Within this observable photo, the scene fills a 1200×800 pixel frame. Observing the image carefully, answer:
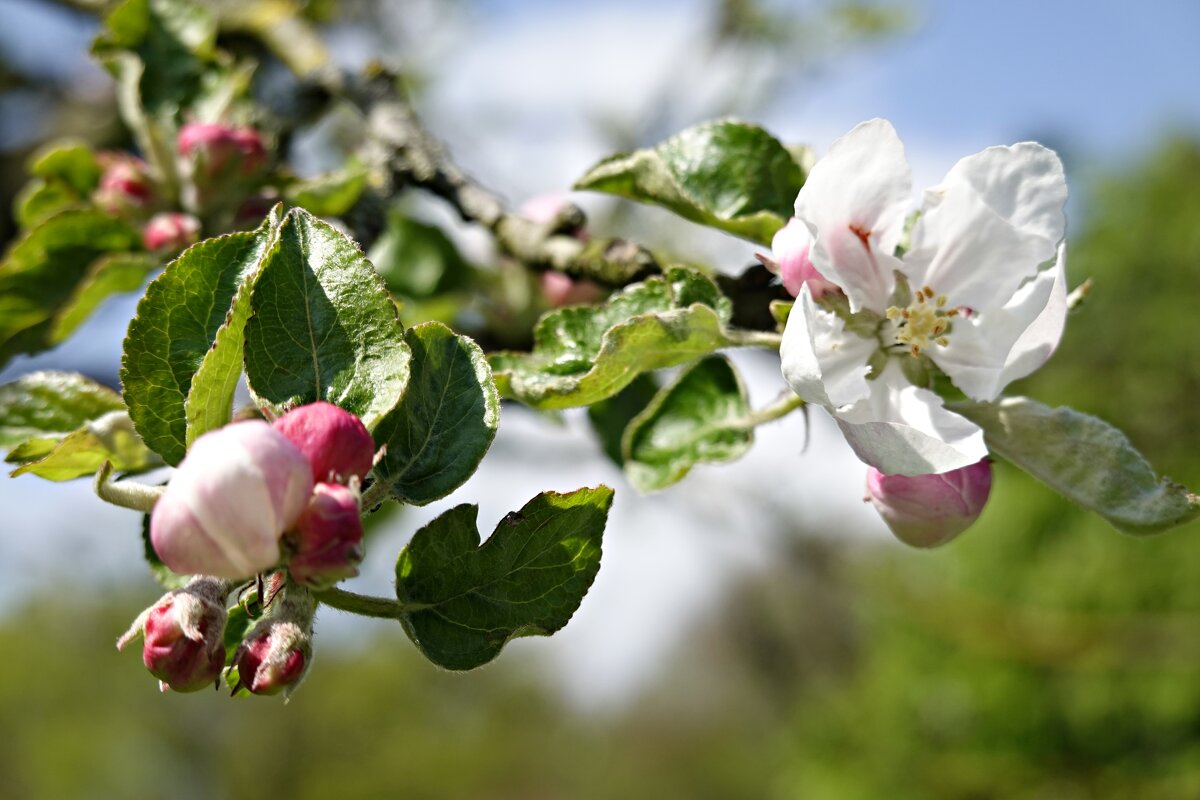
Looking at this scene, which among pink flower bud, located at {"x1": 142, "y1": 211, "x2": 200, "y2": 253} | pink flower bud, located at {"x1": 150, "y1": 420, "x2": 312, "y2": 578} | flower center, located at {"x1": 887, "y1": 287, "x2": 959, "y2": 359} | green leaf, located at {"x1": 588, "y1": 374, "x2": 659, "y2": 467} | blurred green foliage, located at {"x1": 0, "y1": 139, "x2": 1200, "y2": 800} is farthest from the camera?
blurred green foliage, located at {"x1": 0, "y1": 139, "x2": 1200, "y2": 800}

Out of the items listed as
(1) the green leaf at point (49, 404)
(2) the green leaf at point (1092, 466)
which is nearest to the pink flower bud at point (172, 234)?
(1) the green leaf at point (49, 404)

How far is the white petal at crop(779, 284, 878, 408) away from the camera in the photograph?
633 millimetres

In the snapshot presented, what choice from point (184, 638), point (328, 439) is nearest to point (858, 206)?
point (328, 439)

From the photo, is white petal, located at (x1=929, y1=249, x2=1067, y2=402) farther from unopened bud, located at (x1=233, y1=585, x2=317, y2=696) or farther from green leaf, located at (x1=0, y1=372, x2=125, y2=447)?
green leaf, located at (x1=0, y1=372, x2=125, y2=447)

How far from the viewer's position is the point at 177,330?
65 centimetres

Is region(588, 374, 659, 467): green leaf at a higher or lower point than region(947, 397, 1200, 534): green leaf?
lower

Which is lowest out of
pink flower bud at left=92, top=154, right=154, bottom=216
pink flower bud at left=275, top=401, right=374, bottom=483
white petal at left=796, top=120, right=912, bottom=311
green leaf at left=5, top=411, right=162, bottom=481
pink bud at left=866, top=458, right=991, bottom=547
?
pink flower bud at left=92, top=154, right=154, bottom=216

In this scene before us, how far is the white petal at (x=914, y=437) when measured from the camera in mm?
646

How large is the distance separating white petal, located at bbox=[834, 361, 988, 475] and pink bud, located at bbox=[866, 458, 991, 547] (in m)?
0.04

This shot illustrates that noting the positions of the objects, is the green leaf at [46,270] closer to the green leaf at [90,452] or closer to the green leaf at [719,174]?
the green leaf at [90,452]

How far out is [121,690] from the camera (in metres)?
17.2

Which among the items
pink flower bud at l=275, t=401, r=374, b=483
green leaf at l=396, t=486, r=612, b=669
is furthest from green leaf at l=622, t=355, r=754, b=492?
pink flower bud at l=275, t=401, r=374, b=483

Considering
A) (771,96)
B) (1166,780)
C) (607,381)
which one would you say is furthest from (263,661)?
(1166,780)

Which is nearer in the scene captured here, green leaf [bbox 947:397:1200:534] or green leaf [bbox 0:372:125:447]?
green leaf [bbox 947:397:1200:534]
